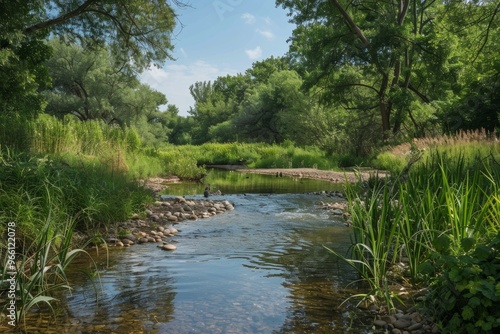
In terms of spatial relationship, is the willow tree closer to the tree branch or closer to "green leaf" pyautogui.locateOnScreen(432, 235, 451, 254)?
the tree branch

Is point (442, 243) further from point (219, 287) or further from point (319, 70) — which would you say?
point (319, 70)

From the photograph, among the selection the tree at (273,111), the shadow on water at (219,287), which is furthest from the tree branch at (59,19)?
the tree at (273,111)

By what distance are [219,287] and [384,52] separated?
1838cm

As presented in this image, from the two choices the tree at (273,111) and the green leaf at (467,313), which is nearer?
the green leaf at (467,313)

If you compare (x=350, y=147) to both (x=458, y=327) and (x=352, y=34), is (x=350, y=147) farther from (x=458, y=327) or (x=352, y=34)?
(x=458, y=327)

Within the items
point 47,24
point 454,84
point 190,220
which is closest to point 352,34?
point 454,84

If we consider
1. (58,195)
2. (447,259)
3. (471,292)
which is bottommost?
(471,292)

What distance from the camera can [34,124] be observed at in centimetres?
985

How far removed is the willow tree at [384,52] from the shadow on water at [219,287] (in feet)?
48.9

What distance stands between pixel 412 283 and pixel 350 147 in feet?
72.8

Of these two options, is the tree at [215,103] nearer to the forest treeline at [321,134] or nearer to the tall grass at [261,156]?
the forest treeline at [321,134]

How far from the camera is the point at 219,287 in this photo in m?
4.38

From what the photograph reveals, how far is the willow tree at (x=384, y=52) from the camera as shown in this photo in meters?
19.8

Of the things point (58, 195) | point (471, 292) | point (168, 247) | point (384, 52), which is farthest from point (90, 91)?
point (471, 292)
